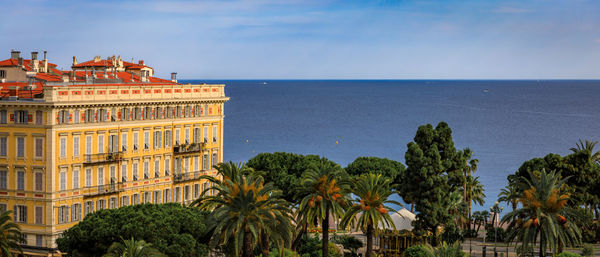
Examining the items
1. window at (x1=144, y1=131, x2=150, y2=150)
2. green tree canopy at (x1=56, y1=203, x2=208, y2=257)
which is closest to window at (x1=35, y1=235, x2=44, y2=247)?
green tree canopy at (x1=56, y1=203, x2=208, y2=257)

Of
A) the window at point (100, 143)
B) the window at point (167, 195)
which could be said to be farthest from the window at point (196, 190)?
the window at point (100, 143)

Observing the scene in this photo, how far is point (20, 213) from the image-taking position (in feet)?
237

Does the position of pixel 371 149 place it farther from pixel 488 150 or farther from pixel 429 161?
pixel 429 161

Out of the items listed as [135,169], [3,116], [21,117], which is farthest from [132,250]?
[135,169]

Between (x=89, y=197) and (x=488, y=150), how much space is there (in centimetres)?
13047

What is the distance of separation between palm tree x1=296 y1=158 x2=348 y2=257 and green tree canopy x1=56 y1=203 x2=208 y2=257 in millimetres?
7373

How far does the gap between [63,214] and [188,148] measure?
56.6ft

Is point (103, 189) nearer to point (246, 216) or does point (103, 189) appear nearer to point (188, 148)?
point (188, 148)

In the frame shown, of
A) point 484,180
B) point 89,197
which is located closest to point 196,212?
point 89,197

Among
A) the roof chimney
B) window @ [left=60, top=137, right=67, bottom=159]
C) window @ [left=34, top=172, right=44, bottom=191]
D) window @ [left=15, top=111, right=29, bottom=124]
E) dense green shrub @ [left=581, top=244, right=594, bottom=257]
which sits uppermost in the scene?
the roof chimney

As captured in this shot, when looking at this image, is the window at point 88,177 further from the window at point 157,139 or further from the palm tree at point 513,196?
the palm tree at point 513,196

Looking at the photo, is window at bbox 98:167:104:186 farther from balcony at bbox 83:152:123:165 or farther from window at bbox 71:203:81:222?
window at bbox 71:203:81:222

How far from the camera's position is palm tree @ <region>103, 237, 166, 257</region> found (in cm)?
5020

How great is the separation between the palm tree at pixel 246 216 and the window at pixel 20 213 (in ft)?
73.9
